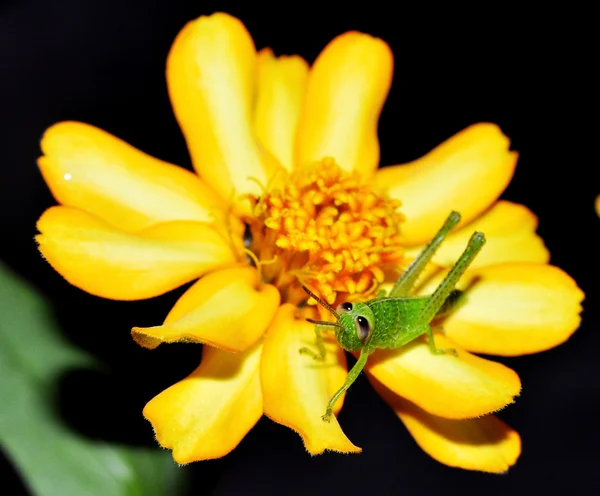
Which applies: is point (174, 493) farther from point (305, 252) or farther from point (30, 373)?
point (305, 252)

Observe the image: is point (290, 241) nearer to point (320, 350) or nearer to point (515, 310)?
point (320, 350)

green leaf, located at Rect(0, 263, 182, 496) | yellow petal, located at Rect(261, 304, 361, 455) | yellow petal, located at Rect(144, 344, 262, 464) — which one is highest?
yellow petal, located at Rect(261, 304, 361, 455)

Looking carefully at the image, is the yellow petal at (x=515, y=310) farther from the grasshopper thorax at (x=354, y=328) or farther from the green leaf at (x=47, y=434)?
the green leaf at (x=47, y=434)

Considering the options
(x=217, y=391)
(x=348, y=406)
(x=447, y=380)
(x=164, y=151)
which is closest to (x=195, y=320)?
(x=217, y=391)

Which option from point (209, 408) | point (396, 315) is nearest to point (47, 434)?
point (209, 408)

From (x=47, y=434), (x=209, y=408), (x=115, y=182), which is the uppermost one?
(x=115, y=182)

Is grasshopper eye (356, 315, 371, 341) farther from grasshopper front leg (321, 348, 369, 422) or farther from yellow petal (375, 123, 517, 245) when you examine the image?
yellow petal (375, 123, 517, 245)

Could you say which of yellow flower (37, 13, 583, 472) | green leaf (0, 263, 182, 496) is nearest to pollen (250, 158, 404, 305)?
yellow flower (37, 13, 583, 472)

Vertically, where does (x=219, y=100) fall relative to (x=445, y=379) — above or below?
above
